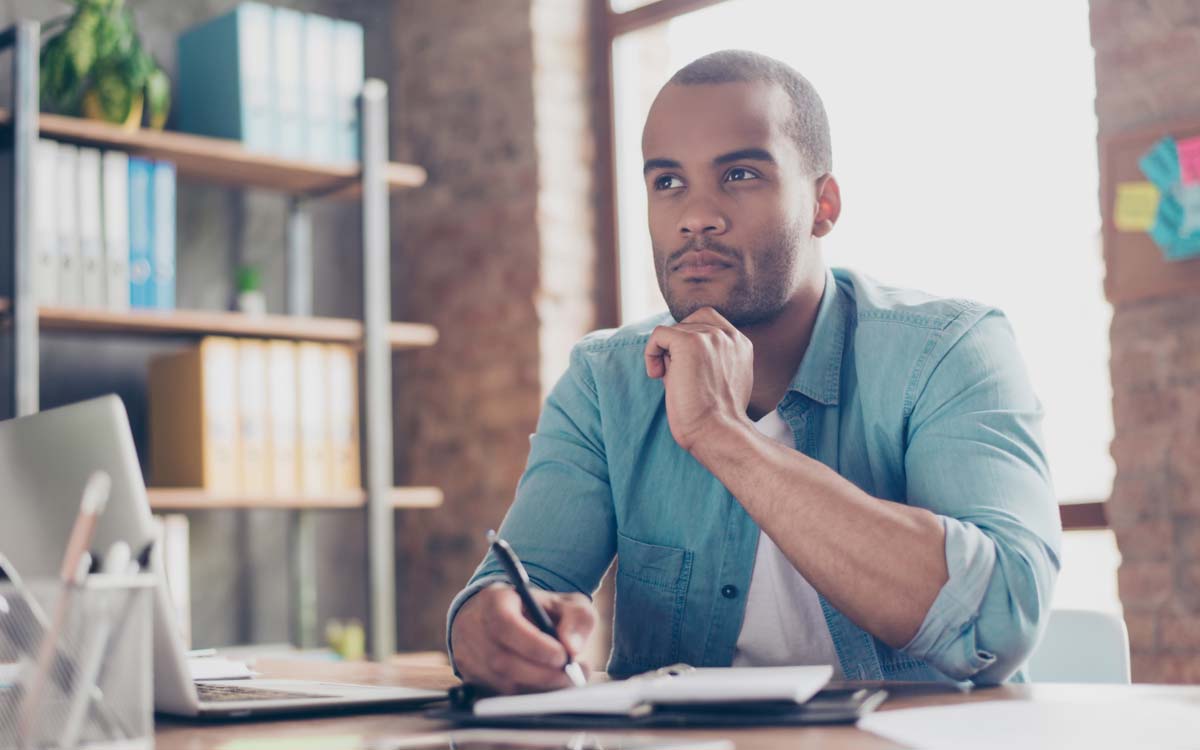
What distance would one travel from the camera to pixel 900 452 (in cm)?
147

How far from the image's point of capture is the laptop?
3.07 feet

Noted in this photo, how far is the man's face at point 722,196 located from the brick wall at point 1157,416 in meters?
1.24

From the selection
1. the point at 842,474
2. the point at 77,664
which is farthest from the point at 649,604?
the point at 77,664

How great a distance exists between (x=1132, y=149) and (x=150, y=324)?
2.03m

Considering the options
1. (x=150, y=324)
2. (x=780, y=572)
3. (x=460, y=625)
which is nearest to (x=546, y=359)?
(x=150, y=324)

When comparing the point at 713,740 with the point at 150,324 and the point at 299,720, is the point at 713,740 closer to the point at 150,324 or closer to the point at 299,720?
the point at 299,720

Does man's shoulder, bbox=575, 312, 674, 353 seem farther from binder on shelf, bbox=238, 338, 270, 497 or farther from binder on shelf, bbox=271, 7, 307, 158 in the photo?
binder on shelf, bbox=271, 7, 307, 158

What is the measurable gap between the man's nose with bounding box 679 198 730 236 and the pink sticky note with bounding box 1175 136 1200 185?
1355 millimetres

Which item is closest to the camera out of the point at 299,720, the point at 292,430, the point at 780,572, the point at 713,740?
the point at 713,740

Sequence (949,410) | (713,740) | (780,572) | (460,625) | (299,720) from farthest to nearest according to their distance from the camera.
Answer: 1. (780,572)
2. (949,410)
3. (460,625)
4. (299,720)
5. (713,740)

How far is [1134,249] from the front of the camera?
261 centimetres

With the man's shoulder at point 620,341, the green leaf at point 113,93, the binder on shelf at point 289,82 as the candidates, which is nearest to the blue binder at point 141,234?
the green leaf at point 113,93

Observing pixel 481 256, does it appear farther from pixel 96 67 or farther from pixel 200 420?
pixel 96 67

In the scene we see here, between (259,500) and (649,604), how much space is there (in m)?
1.70
